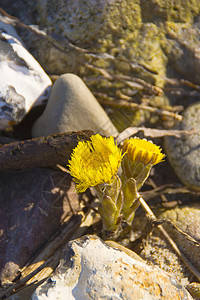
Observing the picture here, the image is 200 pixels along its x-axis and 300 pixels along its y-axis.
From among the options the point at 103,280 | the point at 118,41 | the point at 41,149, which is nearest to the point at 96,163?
the point at 41,149

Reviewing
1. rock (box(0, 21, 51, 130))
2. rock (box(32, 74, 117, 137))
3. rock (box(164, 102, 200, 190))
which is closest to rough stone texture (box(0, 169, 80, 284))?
rock (box(32, 74, 117, 137))

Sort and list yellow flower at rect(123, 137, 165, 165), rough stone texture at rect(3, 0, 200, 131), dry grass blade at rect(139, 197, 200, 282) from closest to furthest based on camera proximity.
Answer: yellow flower at rect(123, 137, 165, 165) < dry grass blade at rect(139, 197, 200, 282) < rough stone texture at rect(3, 0, 200, 131)

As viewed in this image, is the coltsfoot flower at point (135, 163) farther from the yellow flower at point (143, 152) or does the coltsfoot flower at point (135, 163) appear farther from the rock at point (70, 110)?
the rock at point (70, 110)

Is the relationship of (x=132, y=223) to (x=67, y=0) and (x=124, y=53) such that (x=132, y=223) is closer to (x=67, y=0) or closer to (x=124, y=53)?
(x=124, y=53)

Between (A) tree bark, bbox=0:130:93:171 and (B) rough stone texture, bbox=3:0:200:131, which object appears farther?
(B) rough stone texture, bbox=3:0:200:131

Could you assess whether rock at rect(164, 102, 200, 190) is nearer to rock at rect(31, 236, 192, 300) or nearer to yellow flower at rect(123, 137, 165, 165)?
yellow flower at rect(123, 137, 165, 165)

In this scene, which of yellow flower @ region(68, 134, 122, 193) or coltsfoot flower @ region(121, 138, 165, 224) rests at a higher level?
yellow flower @ region(68, 134, 122, 193)
